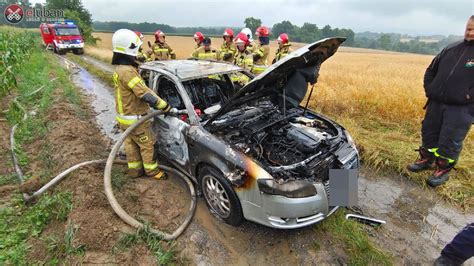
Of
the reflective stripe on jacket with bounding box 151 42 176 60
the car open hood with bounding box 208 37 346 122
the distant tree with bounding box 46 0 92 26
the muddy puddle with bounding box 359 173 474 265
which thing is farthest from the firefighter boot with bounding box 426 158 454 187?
the distant tree with bounding box 46 0 92 26

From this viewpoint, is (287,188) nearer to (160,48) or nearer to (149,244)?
(149,244)

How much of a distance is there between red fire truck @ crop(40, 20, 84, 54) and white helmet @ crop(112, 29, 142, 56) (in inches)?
859

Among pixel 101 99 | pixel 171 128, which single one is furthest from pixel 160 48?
pixel 171 128

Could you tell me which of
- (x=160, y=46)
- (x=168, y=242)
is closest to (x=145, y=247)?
(x=168, y=242)

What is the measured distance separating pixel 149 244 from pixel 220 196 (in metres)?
0.85

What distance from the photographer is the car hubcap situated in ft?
10.2

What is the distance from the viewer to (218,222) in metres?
3.30

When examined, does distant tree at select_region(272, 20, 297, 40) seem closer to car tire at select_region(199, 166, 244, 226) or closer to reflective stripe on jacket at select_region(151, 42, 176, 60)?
reflective stripe on jacket at select_region(151, 42, 176, 60)

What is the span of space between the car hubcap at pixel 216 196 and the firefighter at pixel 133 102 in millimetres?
981

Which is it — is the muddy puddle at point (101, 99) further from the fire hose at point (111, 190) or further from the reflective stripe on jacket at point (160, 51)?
the fire hose at point (111, 190)

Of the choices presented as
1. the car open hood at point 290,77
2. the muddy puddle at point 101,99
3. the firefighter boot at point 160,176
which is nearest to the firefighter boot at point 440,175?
the car open hood at point 290,77

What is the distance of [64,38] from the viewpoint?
21.4 metres

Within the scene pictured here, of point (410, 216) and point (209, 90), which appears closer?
point (410, 216)

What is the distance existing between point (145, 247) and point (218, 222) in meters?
0.83
